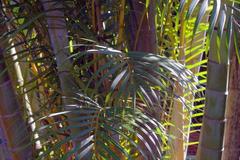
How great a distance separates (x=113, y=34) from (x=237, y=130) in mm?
515

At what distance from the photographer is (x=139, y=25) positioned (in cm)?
102

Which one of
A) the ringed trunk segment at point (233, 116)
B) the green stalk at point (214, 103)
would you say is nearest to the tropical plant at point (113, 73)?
the green stalk at point (214, 103)

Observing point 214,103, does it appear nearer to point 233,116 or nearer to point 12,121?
point 233,116

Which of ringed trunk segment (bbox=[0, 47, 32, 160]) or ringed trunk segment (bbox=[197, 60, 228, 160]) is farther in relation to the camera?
ringed trunk segment (bbox=[0, 47, 32, 160])

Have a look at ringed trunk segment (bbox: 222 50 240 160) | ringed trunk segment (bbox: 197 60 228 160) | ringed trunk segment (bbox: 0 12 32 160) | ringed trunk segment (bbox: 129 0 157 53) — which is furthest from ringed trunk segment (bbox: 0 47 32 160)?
ringed trunk segment (bbox: 222 50 240 160)

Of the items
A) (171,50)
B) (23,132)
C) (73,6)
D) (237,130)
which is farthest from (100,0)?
(237,130)

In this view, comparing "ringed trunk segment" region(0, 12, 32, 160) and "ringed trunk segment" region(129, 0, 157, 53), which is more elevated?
"ringed trunk segment" region(129, 0, 157, 53)

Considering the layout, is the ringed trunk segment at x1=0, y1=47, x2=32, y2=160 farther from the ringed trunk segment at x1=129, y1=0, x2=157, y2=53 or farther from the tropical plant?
the ringed trunk segment at x1=129, y1=0, x2=157, y2=53

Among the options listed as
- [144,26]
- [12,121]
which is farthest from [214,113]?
[12,121]

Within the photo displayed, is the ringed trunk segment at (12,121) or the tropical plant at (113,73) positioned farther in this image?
the ringed trunk segment at (12,121)

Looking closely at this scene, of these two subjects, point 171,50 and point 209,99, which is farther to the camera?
point 171,50

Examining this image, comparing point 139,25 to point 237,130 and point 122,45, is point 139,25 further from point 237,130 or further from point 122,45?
point 237,130

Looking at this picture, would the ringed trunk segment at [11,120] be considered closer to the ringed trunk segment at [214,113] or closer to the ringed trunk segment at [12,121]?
the ringed trunk segment at [12,121]

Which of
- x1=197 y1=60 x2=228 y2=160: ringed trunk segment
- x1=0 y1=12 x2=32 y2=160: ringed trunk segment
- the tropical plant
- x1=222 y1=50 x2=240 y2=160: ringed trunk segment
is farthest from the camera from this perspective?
x1=222 y1=50 x2=240 y2=160: ringed trunk segment
